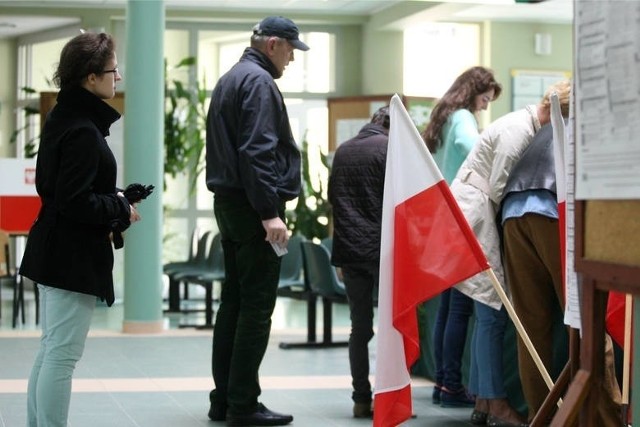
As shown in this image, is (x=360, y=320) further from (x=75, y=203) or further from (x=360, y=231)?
(x=75, y=203)

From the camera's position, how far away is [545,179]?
4699 mm

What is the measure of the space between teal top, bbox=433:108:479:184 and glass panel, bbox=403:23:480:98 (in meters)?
7.87

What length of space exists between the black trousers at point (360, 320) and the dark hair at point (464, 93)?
0.89 meters

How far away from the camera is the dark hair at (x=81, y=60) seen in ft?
12.5

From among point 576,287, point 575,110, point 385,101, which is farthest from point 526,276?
point 385,101

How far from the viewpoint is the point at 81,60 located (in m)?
3.82

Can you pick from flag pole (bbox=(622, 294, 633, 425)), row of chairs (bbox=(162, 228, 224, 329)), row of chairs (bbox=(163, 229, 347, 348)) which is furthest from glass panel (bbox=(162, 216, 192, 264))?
flag pole (bbox=(622, 294, 633, 425))

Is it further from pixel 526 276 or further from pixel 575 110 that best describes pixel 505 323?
pixel 575 110

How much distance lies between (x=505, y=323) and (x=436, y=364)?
2.37ft

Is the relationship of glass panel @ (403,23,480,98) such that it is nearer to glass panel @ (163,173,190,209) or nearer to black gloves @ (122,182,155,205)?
glass panel @ (163,173,190,209)

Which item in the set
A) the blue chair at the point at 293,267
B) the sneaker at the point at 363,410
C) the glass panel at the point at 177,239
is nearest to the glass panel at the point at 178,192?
the glass panel at the point at 177,239

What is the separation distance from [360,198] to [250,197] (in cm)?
84

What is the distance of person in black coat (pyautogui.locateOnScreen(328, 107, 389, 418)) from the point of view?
17.5 ft

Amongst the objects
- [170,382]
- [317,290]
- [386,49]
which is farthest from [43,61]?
[170,382]
